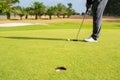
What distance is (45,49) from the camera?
522 centimetres

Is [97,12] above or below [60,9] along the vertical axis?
above

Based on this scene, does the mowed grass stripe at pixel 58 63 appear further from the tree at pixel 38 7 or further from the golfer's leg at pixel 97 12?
the tree at pixel 38 7

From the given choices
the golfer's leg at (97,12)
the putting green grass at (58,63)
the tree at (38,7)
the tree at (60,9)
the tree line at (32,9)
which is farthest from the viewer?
the tree at (60,9)

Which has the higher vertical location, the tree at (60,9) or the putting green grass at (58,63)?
the putting green grass at (58,63)

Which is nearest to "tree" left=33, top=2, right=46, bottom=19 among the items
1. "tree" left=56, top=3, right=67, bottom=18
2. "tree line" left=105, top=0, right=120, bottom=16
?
"tree" left=56, top=3, right=67, bottom=18

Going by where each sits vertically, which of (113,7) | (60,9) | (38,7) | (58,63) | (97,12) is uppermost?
(97,12)

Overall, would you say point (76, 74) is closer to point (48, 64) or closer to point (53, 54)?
point (48, 64)

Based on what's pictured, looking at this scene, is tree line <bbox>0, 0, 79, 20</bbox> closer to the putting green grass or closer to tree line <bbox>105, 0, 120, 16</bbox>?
tree line <bbox>105, 0, 120, 16</bbox>

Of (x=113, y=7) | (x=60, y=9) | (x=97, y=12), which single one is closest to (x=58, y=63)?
(x=97, y=12)

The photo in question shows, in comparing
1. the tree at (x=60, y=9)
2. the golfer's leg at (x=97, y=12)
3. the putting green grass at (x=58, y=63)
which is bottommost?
the tree at (x=60, y=9)

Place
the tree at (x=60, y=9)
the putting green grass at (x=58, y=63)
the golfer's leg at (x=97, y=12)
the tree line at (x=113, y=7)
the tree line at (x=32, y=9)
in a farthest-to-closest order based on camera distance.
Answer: the tree line at (x=113, y=7), the tree at (x=60, y=9), the tree line at (x=32, y=9), the golfer's leg at (x=97, y=12), the putting green grass at (x=58, y=63)

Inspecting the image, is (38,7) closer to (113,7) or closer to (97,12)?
(113,7)

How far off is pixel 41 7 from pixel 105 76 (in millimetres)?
81381

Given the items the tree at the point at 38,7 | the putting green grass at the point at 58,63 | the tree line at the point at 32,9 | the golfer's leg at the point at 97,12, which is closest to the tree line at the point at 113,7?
the tree line at the point at 32,9
